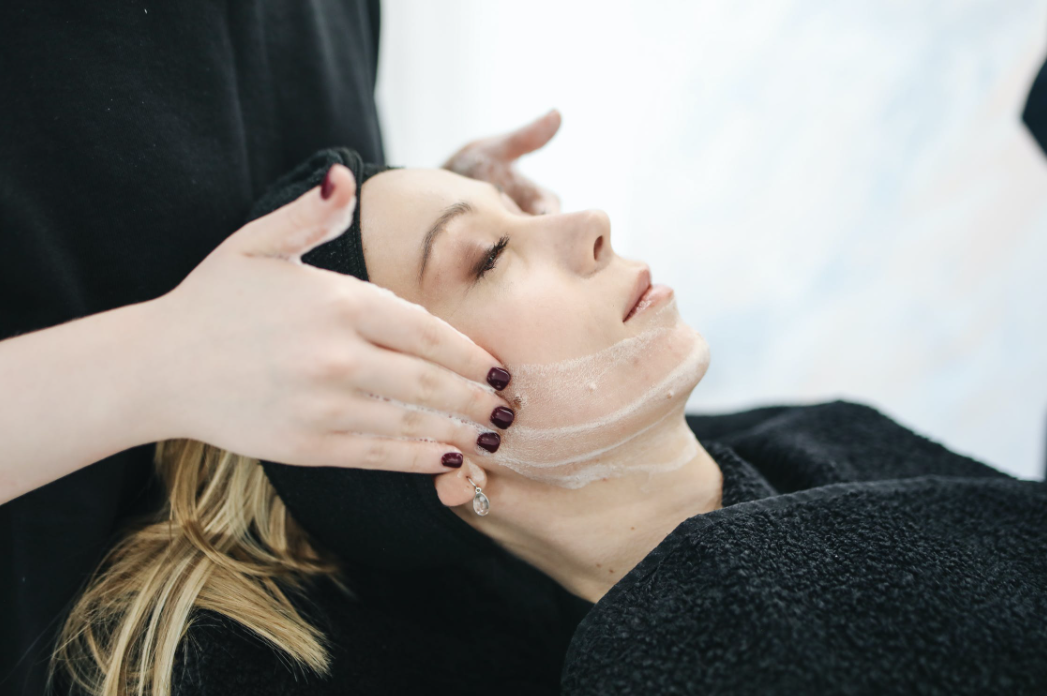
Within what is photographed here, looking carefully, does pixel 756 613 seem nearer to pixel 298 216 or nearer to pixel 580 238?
pixel 580 238

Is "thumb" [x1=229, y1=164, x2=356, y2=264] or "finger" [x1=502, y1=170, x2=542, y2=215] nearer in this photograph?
"thumb" [x1=229, y1=164, x2=356, y2=264]

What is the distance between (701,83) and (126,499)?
5.78 ft

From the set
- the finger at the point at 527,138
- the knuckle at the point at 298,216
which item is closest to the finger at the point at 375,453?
the knuckle at the point at 298,216

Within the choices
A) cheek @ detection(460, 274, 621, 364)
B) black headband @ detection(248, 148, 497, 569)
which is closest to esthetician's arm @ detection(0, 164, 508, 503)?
cheek @ detection(460, 274, 621, 364)

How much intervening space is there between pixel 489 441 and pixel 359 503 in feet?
0.99

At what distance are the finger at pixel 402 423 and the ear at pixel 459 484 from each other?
7cm

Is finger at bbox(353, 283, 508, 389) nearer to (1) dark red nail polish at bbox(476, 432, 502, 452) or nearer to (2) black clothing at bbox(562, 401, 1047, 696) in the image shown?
(1) dark red nail polish at bbox(476, 432, 502, 452)

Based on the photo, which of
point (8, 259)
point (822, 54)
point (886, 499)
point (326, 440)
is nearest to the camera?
point (326, 440)

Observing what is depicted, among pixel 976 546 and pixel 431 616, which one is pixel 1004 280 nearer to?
pixel 976 546

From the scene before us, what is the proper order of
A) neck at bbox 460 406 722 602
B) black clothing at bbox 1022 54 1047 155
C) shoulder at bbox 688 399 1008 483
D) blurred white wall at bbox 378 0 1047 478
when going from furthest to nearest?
blurred white wall at bbox 378 0 1047 478
black clothing at bbox 1022 54 1047 155
shoulder at bbox 688 399 1008 483
neck at bbox 460 406 722 602

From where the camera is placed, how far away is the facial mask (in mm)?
813

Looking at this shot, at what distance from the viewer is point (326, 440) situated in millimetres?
662

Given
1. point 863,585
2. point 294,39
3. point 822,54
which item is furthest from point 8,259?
point 822,54

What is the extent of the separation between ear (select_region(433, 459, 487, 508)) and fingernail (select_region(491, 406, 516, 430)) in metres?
0.11
